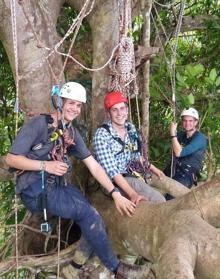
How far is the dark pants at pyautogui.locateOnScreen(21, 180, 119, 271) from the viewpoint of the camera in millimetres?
2889

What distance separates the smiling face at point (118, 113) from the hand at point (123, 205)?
1.66 ft

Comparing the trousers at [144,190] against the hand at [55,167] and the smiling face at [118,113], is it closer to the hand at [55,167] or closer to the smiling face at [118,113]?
the smiling face at [118,113]

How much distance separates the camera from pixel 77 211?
9.64 feet

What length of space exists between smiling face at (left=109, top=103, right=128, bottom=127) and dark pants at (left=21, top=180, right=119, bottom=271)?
54 centimetres

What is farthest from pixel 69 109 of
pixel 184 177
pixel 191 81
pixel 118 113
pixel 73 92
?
pixel 184 177

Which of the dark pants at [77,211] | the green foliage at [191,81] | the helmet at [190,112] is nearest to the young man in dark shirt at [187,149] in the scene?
the helmet at [190,112]

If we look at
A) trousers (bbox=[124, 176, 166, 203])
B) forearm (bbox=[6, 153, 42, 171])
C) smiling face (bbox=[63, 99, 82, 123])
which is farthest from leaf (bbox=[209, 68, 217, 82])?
forearm (bbox=[6, 153, 42, 171])

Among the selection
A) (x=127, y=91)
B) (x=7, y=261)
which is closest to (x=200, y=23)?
(x=127, y=91)

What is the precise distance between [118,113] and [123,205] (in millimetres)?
619

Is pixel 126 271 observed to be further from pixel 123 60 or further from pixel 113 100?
pixel 123 60

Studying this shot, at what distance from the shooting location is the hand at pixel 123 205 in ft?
9.61

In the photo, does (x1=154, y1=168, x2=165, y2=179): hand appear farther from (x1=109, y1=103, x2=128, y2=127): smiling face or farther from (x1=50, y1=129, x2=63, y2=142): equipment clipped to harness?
(x1=50, y1=129, x2=63, y2=142): equipment clipped to harness

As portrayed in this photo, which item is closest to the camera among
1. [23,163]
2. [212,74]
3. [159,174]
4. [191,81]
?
[23,163]

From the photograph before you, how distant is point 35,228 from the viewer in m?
3.58
